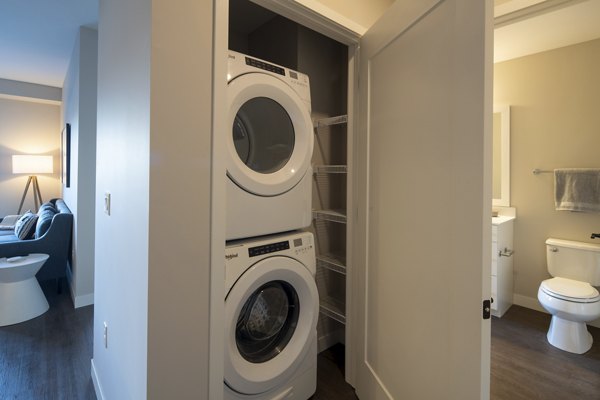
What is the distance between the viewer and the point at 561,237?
2.60 m

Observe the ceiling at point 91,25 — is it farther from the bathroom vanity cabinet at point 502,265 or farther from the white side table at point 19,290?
the white side table at point 19,290

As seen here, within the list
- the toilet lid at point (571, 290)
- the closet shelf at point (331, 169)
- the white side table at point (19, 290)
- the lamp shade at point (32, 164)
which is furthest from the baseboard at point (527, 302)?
the lamp shade at point (32, 164)

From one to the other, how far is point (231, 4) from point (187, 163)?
153 cm

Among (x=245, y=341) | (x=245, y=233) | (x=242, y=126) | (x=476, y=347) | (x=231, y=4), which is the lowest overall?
(x=245, y=341)

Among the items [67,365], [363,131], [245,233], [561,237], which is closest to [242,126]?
[245,233]

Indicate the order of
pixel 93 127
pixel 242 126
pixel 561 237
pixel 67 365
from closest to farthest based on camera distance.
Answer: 1. pixel 242 126
2. pixel 67 365
3. pixel 561 237
4. pixel 93 127

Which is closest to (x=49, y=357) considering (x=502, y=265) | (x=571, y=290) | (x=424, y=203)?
(x=424, y=203)

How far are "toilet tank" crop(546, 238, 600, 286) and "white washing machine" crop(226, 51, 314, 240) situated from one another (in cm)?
232

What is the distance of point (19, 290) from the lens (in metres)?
2.54

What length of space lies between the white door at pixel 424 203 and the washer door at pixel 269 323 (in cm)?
34

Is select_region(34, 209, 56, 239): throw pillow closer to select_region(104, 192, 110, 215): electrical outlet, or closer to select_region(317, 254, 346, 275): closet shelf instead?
select_region(104, 192, 110, 215): electrical outlet

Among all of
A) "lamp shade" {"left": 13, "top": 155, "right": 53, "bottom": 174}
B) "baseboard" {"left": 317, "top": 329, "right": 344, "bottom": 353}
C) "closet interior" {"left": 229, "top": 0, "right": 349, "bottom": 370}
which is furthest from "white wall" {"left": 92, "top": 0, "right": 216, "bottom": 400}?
"lamp shade" {"left": 13, "top": 155, "right": 53, "bottom": 174}

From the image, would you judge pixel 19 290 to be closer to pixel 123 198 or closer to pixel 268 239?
pixel 123 198

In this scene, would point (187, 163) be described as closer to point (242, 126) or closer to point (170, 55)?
point (170, 55)
